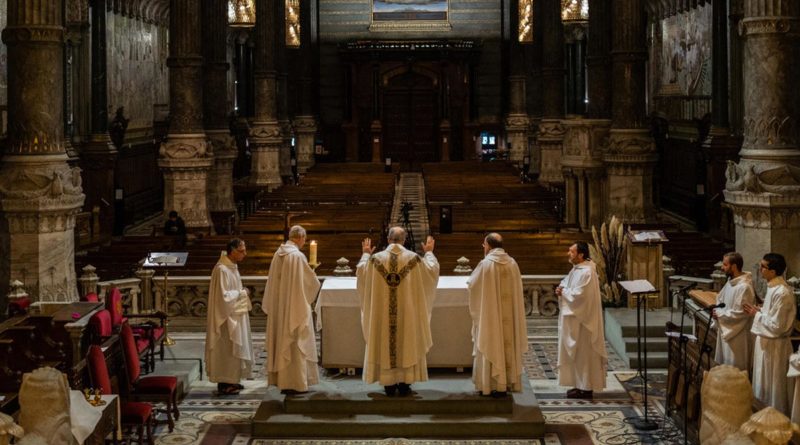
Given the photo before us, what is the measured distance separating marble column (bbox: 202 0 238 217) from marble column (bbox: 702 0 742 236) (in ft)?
36.3

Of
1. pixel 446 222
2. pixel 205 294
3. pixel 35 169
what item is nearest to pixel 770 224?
pixel 205 294

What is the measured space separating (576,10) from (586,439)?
23.2m

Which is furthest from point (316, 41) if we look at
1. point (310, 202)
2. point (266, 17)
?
point (310, 202)

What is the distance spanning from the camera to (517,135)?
149 ft

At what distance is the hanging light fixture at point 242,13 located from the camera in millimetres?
34469

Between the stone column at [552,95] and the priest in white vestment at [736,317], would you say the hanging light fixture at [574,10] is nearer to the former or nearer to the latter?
the stone column at [552,95]

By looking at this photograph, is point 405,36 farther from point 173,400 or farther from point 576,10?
point 173,400

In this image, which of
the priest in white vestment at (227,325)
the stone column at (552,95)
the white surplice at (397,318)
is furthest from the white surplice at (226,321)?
the stone column at (552,95)

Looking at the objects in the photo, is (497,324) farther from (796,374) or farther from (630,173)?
(630,173)

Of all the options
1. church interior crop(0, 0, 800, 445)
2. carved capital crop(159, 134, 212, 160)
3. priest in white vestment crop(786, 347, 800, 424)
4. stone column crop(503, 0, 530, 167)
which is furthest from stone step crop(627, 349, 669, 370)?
stone column crop(503, 0, 530, 167)

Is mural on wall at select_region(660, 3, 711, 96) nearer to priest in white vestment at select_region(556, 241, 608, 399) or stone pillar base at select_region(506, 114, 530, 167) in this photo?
stone pillar base at select_region(506, 114, 530, 167)

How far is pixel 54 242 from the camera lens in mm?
14789

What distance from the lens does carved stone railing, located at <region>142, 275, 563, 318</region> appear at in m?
17.2

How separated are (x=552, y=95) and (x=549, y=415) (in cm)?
2412
